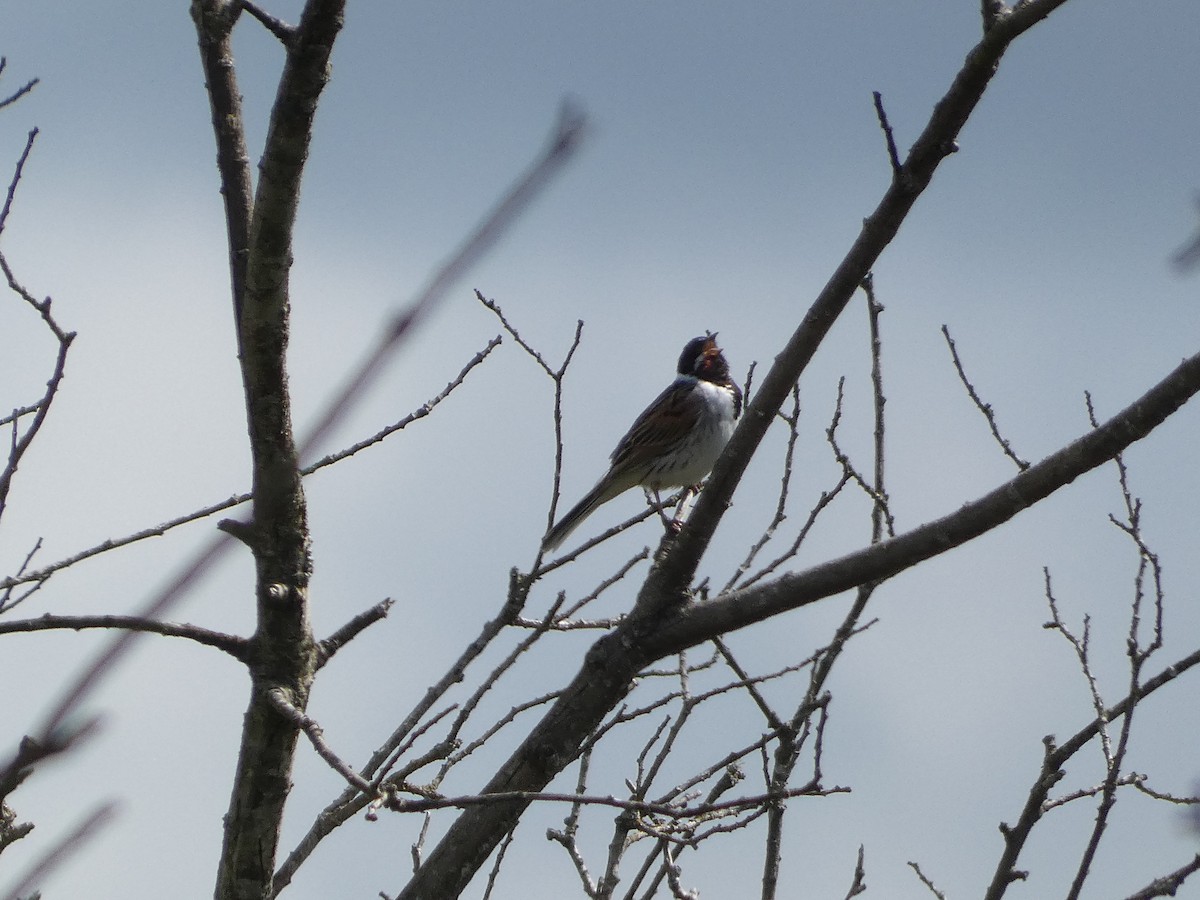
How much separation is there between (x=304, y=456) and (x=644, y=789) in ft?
16.2

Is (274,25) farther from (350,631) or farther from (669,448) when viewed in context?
(669,448)

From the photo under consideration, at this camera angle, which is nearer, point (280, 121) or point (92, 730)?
point (92, 730)

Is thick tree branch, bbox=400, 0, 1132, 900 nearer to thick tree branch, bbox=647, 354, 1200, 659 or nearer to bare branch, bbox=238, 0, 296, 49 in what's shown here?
thick tree branch, bbox=647, 354, 1200, 659

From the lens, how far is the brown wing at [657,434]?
37.2 feet

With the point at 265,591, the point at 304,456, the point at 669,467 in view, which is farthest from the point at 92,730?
the point at 669,467

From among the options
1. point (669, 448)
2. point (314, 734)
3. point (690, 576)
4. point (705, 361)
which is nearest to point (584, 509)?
point (669, 448)

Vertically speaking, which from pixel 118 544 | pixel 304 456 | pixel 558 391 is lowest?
pixel 304 456

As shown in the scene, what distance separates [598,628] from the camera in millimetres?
4449

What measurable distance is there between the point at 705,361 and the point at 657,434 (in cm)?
136

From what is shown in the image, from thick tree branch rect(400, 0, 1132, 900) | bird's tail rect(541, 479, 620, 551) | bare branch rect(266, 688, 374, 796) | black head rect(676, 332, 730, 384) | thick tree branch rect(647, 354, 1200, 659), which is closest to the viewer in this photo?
bare branch rect(266, 688, 374, 796)

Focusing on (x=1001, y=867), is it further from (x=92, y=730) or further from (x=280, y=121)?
(x=92, y=730)

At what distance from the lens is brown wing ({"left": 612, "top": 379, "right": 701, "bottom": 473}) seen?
37.2 ft

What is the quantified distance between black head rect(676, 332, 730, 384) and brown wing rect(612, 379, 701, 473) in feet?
2.39

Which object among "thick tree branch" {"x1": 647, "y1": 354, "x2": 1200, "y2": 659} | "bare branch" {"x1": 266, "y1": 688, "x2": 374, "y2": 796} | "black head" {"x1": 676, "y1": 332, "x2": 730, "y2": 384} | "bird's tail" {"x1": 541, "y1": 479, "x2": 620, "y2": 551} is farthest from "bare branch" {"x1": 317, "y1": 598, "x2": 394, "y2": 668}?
"black head" {"x1": 676, "y1": 332, "x2": 730, "y2": 384}
